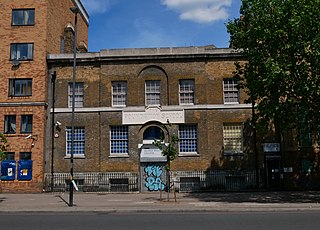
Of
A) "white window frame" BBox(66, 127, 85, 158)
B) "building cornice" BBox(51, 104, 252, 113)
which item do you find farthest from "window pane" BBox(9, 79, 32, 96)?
"white window frame" BBox(66, 127, 85, 158)

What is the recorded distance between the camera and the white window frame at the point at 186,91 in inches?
1126

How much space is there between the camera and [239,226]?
448 inches

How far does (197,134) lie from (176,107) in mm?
2676

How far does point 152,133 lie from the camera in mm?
28516

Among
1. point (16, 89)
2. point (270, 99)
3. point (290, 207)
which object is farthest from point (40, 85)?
point (290, 207)

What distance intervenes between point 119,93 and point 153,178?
732 cm

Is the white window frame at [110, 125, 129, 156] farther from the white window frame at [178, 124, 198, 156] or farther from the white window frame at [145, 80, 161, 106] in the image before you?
the white window frame at [178, 124, 198, 156]

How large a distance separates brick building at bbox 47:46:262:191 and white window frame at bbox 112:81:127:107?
80 mm

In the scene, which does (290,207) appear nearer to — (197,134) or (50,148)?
(197,134)

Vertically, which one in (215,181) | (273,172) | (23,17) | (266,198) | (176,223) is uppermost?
(23,17)

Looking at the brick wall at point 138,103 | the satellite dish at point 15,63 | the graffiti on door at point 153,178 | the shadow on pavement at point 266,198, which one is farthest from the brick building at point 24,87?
the shadow on pavement at point 266,198

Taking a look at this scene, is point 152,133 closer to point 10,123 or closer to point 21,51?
point 10,123

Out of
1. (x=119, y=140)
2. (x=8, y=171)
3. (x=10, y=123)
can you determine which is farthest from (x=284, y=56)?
(x=8, y=171)

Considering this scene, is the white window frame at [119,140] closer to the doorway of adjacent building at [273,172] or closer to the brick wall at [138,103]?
the brick wall at [138,103]
